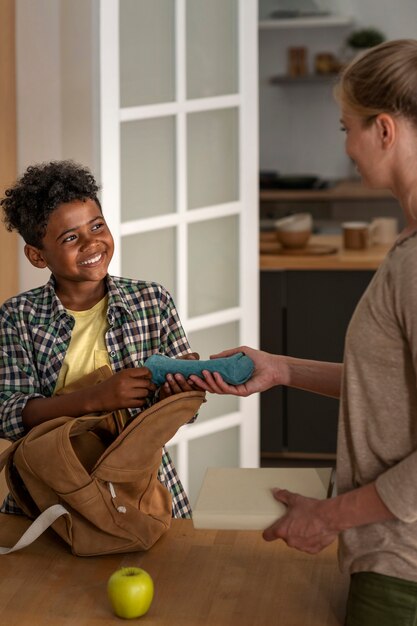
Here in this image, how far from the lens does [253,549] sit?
177cm

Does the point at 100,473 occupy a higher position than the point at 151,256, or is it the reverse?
the point at 151,256

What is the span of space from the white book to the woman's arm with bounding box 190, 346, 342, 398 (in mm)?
165

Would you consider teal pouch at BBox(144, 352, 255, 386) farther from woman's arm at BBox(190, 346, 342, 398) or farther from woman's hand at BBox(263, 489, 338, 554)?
woman's hand at BBox(263, 489, 338, 554)

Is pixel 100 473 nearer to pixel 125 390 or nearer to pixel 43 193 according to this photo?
pixel 125 390

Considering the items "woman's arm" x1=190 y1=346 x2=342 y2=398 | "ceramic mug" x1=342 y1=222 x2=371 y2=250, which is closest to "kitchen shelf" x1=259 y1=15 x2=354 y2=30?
"ceramic mug" x1=342 y1=222 x2=371 y2=250

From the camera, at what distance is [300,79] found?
827 centimetres

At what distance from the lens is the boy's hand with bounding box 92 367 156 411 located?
5.65ft

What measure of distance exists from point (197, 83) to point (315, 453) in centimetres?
195

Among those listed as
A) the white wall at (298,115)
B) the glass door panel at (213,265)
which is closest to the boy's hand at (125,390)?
the glass door panel at (213,265)

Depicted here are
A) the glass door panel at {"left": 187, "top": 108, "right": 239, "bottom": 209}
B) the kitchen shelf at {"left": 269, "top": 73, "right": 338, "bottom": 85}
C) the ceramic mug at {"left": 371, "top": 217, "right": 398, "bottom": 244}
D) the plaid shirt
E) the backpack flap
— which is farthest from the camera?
the kitchen shelf at {"left": 269, "top": 73, "right": 338, "bottom": 85}

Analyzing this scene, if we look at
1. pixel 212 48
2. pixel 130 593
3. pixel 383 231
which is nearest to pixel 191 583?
pixel 130 593

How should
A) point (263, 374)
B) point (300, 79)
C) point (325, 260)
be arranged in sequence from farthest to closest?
point (300, 79), point (325, 260), point (263, 374)

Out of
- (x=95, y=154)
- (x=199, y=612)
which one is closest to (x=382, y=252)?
(x=95, y=154)

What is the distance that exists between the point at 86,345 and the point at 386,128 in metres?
0.82
